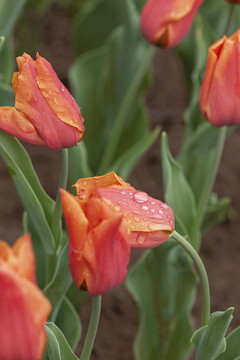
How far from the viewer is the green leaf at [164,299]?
53.9 inches

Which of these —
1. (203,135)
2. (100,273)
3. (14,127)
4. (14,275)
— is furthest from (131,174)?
(14,275)

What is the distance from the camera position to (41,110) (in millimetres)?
922

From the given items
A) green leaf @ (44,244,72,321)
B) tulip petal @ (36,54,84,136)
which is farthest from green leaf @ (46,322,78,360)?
tulip petal @ (36,54,84,136)

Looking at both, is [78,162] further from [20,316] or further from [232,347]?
[20,316]

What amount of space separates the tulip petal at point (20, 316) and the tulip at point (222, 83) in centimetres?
60

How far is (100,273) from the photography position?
73 centimetres

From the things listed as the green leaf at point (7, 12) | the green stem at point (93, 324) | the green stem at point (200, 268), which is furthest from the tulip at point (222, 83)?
the green leaf at point (7, 12)

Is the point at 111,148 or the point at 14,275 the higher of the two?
the point at 14,275

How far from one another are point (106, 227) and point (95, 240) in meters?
0.03

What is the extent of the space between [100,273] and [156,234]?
0.39 feet

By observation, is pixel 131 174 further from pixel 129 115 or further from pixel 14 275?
pixel 14 275

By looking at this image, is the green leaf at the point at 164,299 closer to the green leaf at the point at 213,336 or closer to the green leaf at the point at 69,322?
the green leaf at the point at 69,322

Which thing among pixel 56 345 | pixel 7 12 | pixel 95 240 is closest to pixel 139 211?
pixel 95 240

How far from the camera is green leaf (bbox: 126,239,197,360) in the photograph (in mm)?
1369
